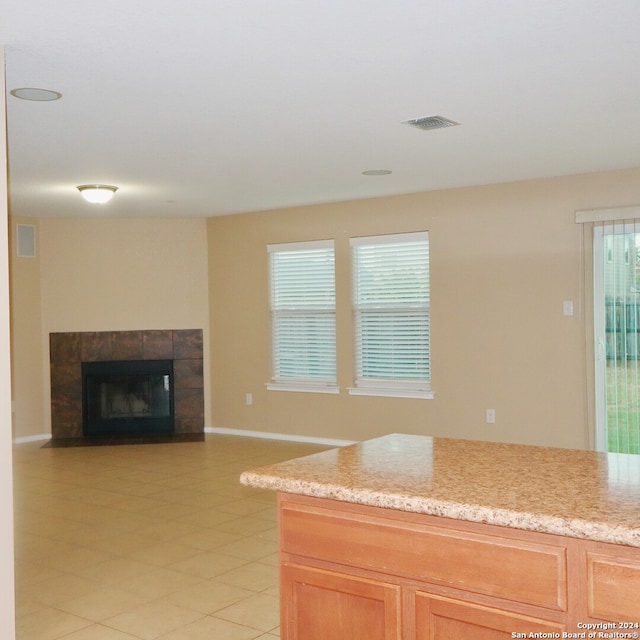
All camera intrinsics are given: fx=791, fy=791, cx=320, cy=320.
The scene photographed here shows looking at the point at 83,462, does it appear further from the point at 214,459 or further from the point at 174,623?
the point at 174,623

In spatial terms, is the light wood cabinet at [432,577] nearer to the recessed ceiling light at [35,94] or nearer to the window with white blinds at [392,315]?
the recessed ceiling light at [35,94]

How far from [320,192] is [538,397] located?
2574 millimetres

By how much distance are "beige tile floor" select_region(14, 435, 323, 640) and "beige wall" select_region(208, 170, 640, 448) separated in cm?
91

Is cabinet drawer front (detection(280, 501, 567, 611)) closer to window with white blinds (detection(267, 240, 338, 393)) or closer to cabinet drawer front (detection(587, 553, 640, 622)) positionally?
cabinet drawer front (detection(587, 553, 640, 622))

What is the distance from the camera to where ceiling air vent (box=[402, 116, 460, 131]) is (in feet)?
14.5

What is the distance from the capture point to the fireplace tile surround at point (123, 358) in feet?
28.0

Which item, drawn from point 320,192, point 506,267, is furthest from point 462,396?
point 320,192

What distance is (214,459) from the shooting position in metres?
7.26

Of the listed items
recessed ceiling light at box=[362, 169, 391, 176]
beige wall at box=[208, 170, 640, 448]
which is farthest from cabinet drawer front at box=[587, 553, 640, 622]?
beige wall at box=[208, 170, 640, 448]

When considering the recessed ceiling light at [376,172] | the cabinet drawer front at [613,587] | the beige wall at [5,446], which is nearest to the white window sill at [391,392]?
the recessed ceiling light at [376,172]

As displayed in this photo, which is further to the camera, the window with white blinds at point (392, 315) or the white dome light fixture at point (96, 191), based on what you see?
the window with white blinds at point (392, 315)

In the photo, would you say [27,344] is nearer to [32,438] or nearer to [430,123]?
[32,438]

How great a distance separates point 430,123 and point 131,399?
5.42 metres

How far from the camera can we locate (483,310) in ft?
22.3
